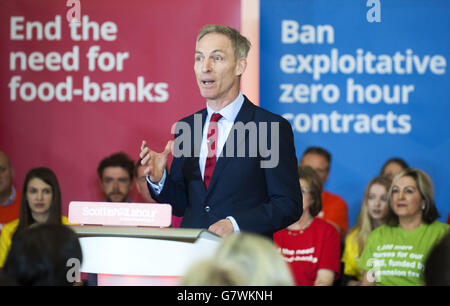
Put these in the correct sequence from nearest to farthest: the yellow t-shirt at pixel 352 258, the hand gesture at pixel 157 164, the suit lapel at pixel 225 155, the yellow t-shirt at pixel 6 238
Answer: the hand gesture at pixel 157 164
the suit lapel at pixel 225 155
the yellow t-shirt at pixel 6 238
the yellow t-shirt at pixel 352 258

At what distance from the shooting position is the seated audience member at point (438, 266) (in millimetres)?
1752

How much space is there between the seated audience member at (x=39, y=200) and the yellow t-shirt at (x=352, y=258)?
5.49 ft

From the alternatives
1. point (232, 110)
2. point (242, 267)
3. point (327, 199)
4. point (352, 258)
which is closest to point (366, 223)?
point (352, 258)

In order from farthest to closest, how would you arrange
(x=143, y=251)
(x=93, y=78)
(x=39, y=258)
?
(x=93, y=78) < (x=143, y=251) < (x=39, y=258)

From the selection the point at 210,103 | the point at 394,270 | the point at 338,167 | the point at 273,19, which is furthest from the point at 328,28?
the point at 210,103

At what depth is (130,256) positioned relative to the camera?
1.97m

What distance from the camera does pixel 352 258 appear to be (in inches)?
169

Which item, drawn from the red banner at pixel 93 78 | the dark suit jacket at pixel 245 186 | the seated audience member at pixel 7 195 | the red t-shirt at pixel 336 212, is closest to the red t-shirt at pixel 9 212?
the seated audience member at pixel 7 195

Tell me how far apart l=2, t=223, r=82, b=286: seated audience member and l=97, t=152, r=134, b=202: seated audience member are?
257 cm

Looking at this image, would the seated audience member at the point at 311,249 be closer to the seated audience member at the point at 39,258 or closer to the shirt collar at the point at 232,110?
the shirt collar at the point at 232,110

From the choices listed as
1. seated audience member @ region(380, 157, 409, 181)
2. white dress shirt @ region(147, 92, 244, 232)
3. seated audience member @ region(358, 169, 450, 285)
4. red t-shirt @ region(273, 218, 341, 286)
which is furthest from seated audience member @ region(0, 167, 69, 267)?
seated audience member @ region(380, 157, 409, 181)

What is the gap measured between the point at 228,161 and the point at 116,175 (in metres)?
2.13

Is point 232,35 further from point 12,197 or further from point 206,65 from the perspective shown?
point 12,197

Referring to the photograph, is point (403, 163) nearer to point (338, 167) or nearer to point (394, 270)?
point (338, 167)
